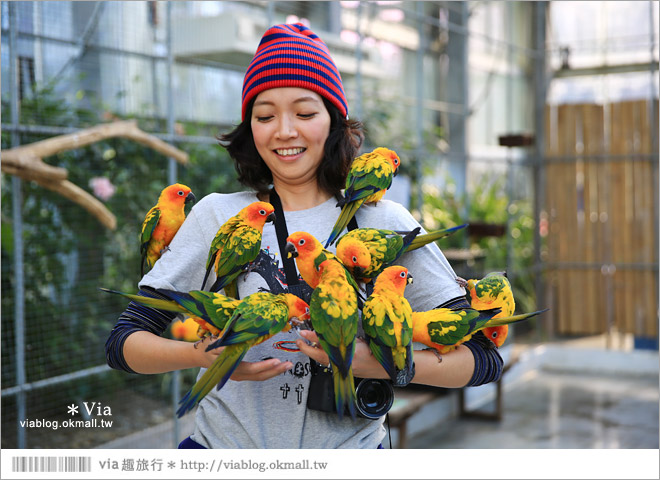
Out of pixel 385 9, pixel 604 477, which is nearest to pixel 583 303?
pixel 385 9

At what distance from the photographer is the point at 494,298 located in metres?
1.54

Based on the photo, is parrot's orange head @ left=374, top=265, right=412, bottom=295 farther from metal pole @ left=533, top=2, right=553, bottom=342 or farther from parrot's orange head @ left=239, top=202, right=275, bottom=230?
Answer: metal pole @ left=533, top=2, right=553, bottom=342

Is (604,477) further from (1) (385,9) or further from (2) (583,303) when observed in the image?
(2) (583,303)

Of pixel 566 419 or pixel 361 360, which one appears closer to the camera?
pixel 361 360

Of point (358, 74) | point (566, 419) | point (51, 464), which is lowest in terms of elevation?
point (566, 419)

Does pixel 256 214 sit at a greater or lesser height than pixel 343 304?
greater

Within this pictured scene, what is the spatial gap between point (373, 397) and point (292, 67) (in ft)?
2.43

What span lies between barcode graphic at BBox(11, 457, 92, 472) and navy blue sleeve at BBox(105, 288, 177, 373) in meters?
0.23

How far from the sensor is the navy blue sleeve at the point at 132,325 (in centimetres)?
146

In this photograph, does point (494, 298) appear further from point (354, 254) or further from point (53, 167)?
point (53, 167)

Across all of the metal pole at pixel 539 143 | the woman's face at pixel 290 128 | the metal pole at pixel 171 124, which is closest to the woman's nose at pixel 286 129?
the woman's face at pixel 290 128

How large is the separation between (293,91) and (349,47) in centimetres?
395

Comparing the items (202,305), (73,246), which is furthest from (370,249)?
(73,246)

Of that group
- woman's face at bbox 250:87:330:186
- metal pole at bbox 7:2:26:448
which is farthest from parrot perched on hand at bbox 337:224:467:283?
metal pole at bbox 7:2:26:448
